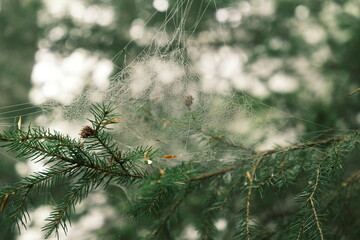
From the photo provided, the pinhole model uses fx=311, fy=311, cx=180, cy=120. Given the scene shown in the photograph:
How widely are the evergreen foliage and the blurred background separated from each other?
0.91 metres

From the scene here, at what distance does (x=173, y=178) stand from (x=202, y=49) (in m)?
3.23

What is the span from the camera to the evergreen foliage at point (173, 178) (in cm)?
102

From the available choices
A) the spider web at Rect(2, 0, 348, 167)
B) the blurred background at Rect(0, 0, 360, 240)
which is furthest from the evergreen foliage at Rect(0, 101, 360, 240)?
the blurred background at Rect(0, 0, 360, 240)

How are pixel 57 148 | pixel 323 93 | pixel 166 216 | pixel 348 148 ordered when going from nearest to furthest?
pixel 57 148 < pixel 348 148 < pixel 166 216 < pixel 323 93

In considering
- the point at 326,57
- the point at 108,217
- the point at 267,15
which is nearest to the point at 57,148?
the point at 108,217

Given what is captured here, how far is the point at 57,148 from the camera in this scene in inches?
38.6

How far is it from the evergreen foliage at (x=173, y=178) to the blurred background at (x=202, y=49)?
2.98 feet

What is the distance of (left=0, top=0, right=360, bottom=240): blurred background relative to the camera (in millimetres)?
2883

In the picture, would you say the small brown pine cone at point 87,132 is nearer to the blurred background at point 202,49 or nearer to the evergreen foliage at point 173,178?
the evergreen foliage at point 173,178

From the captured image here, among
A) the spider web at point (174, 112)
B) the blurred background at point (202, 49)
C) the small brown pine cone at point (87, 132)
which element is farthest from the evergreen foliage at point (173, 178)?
the blurred background at point (202, 49)

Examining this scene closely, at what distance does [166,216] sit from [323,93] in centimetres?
224

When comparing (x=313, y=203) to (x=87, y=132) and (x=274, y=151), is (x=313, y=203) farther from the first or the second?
(x=87, y=132)

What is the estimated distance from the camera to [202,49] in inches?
159

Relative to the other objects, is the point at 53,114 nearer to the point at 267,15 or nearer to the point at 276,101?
the point at 276,101
